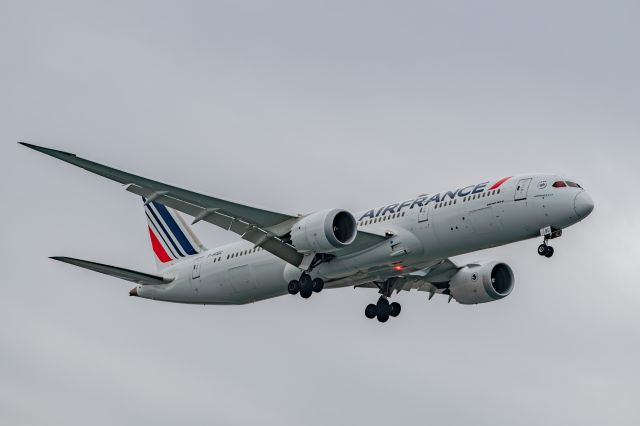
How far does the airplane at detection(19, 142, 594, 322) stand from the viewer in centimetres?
4597

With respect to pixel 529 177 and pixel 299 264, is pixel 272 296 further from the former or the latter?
pixel 529 177

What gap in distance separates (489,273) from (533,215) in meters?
9.16

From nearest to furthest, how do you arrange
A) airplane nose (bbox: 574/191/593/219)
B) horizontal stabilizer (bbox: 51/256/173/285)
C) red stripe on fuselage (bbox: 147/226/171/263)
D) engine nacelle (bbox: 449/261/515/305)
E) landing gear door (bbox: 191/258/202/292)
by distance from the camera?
airplane nose (bbox: 574/191/593/219), horizontal stabilizer (bbox: 51/256/173/285), engine nacelle (bbox: 449/261/515/305), landing gear door (bbox: 191/258/202/292), red stripe on fuselage (bbox: 147/226/171/263)

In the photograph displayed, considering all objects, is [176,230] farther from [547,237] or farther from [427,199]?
[547,237]

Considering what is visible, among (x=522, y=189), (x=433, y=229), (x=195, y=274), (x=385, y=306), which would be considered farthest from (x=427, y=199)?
(x=195, y=274)

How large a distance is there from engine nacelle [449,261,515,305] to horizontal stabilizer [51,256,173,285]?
13076 millimetres

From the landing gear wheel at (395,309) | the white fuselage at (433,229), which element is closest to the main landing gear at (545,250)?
the white fuselage at (433,229)

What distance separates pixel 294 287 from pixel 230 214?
3.96 metres

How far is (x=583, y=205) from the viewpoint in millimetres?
45094

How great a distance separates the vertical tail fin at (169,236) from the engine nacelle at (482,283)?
1220 cm

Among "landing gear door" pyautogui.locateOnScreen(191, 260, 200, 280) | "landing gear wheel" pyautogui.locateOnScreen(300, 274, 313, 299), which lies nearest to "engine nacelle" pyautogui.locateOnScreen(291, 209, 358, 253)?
"landing gear wheel" pyautogui.locateOnScreen(300, 274, 313, 299)

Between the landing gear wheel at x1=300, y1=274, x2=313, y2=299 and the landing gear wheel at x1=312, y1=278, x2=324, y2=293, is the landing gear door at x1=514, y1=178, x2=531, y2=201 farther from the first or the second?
the landing gear wheel at x1=300, y1=274, x2=313, y2=299

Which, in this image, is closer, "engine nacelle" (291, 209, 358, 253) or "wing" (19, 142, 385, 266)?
"wing" (19, 142, 385, 266)

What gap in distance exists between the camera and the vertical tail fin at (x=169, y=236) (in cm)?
5853
